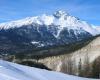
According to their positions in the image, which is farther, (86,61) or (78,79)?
(86,61)

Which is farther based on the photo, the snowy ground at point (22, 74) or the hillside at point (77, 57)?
the hillside at point (77, 57)

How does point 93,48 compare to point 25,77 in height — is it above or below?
above

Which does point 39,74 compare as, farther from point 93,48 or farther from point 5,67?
point 93,48

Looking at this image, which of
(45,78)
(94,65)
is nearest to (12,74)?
(45,78)

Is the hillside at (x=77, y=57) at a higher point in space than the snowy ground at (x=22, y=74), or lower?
higher

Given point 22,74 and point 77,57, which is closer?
point 22,74

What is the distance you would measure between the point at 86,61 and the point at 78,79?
15386 cm

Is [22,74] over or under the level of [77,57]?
under

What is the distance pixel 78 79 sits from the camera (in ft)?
63.5

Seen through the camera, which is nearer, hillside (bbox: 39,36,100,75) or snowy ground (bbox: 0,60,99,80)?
snowy ground (bbox: 0,60,99,80)

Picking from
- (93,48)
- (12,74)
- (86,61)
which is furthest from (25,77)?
(93,48)

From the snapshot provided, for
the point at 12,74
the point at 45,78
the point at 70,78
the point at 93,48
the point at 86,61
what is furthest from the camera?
the point at 93,48

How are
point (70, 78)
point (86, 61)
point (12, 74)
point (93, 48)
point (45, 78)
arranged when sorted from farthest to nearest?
point (93, 48) < point (86, 61) < point (70, 78) < point (45, 78) < point (12, 74)

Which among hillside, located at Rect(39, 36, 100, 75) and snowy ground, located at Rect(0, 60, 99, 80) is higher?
hillside, located at Rect(39, 36, 100, 75)
